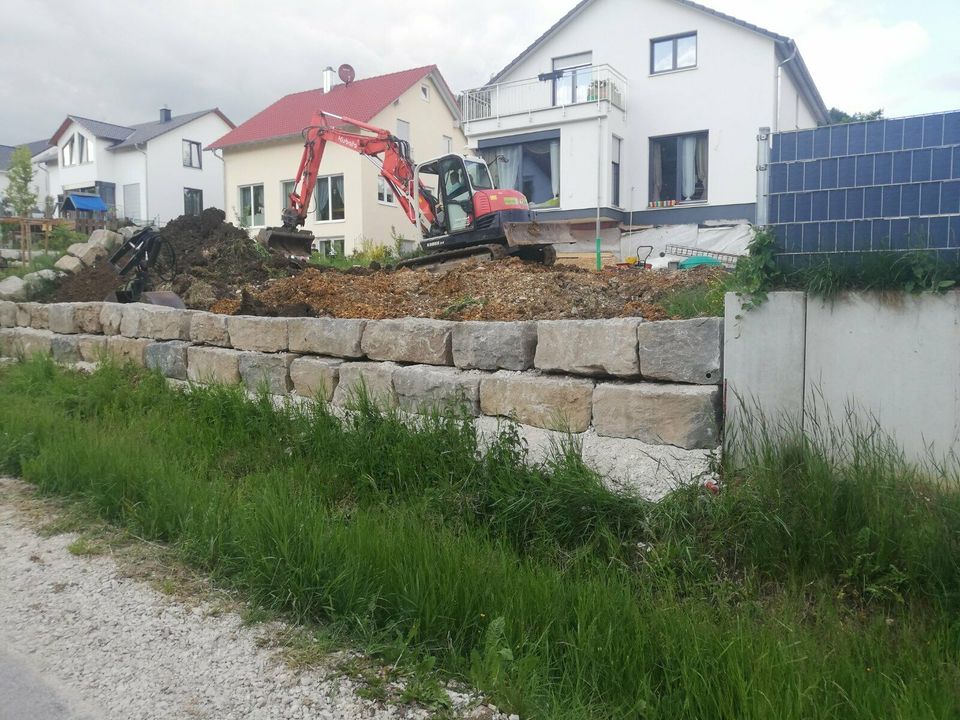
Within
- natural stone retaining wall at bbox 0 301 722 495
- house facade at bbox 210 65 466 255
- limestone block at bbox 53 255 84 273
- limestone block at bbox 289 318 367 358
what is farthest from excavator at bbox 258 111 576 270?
house facade at bbox 210 65 466 255

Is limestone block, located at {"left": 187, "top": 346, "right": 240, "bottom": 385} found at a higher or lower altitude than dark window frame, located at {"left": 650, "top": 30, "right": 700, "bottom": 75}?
lower

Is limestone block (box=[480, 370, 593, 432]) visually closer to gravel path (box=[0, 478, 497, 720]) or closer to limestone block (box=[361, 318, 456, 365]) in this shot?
limestone block (box=[361, 318, 456, 365])

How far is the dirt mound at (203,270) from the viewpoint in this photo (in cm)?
1051

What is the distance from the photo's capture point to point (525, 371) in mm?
5344

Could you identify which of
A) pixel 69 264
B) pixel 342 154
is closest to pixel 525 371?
pixel 69 264

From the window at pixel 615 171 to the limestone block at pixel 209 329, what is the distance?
1662 cm

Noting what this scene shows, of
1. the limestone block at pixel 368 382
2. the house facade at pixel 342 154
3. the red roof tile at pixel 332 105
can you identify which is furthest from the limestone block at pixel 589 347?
the red roof tile at pixel 332 105

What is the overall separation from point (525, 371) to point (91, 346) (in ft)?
21.4

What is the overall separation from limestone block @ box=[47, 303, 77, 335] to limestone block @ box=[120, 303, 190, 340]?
1.22 m

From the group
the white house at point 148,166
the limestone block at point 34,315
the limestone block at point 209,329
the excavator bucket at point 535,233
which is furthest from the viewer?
the white house at point 148,166

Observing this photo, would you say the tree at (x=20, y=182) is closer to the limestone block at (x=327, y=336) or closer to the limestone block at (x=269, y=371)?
the limestone block at (x=269, y=371)

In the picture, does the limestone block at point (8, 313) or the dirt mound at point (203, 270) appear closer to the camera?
the dirt mound at point (203, 270)

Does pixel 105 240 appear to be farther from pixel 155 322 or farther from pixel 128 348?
pixel 155 322

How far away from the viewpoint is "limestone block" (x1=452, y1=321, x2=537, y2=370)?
5.33 metres
